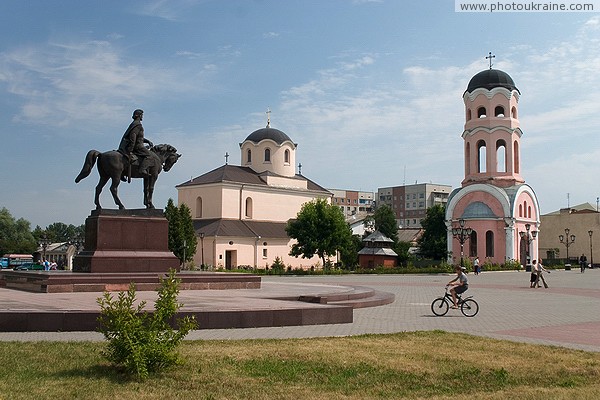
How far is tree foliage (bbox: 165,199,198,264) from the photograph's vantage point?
54.4 meters

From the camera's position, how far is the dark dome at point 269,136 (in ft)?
236

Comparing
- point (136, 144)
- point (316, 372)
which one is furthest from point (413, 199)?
point (316, 372)

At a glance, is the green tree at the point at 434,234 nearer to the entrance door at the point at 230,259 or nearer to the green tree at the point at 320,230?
the green tree at the point at 320,230

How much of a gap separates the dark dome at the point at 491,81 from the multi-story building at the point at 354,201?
3318 inches

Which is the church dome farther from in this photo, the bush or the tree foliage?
the bush

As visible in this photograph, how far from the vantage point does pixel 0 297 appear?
50.9 feet

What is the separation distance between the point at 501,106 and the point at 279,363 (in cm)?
5899

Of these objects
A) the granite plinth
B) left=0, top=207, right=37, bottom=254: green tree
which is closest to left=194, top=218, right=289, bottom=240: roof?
left=0, top=207, right=37, bottom=254: green tree

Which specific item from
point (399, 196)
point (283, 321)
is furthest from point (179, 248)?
point (399, 196)

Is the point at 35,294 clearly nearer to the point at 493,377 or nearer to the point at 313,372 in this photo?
the point at 313,372

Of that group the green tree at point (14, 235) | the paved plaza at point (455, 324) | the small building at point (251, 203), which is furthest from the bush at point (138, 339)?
the green tree at point (14, 235)

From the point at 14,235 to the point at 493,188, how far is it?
6688 centimetres

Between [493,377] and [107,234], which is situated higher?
[107,234]

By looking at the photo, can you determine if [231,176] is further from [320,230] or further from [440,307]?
[440,307]
